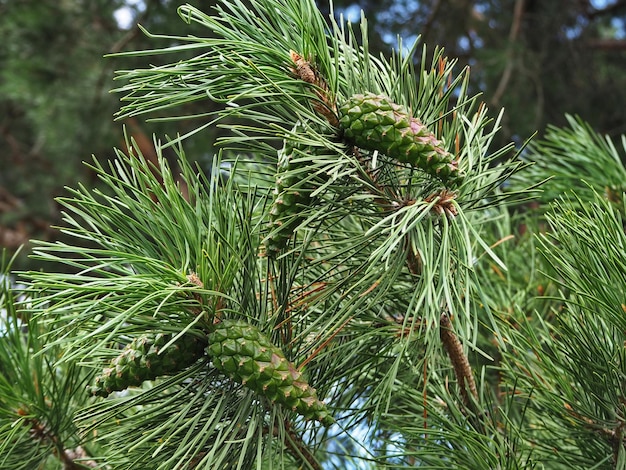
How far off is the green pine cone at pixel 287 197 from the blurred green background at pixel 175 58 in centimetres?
130

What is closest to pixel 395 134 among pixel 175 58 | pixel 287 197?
pixel 287 197

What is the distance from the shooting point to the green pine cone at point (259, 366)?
0.49 metres

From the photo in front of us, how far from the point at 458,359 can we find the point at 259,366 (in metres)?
0.21

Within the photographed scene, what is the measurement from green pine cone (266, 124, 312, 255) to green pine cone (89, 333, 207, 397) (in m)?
0.10

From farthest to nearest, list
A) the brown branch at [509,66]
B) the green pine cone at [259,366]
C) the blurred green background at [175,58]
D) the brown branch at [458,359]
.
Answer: the blurred green background at [175,58]
the brown branch at [509,66]
the brown branch at [458,359]
the green pine cone at [259,366]

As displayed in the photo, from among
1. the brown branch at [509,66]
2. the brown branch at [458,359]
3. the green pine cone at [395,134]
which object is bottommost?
the brown branch at [458,359]

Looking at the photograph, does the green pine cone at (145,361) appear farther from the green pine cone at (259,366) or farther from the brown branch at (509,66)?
the brown branch at (509,66)

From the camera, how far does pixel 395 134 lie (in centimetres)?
49

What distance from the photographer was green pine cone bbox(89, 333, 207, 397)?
50cm

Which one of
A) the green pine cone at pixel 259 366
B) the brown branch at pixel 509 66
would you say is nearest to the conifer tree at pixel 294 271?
the green pine cone at pixel 259 366

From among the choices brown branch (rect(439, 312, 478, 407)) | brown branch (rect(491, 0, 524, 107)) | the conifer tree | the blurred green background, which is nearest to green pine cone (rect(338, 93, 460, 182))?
the conifer tree

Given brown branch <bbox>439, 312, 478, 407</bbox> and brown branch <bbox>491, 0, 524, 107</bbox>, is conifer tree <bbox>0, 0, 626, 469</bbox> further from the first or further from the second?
brown branch <bbox>491, 0, 524, 107</bbox>

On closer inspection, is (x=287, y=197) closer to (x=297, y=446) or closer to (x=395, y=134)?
(x=395, y=134)

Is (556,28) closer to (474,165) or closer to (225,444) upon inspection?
(474,165)
